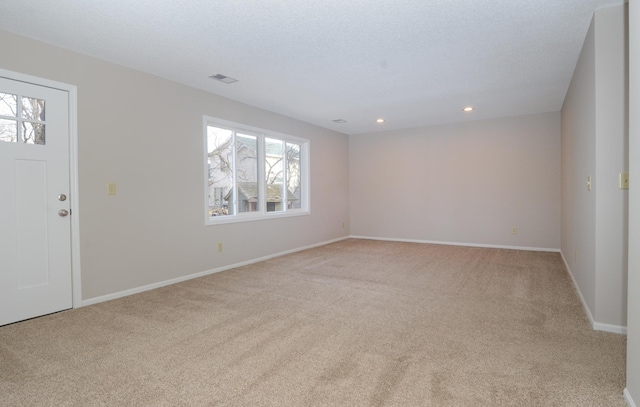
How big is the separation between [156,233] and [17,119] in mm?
1646

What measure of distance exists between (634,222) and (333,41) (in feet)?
8.25

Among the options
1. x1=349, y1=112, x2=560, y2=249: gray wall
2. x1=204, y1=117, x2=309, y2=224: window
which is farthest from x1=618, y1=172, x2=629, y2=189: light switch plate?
x1=204, y1=117, x2=309, y2=224: window

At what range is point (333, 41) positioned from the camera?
3080mm

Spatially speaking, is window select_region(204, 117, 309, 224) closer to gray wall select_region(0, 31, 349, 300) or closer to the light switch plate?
gray wall select_region(0, 31, 349, 300)

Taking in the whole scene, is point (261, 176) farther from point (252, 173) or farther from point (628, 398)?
point (628, 398)

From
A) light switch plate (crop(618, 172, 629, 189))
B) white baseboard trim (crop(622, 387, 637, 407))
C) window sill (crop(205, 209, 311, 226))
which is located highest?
light switch plate (crop(618, 172, 629, 189))

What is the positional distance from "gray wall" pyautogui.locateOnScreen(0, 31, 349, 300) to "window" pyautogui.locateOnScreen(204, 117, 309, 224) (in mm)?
216

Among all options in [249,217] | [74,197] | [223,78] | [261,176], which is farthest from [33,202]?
[261,176]

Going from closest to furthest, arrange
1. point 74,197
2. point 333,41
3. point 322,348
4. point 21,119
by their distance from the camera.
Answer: point 322,348
point 21,119
point 333,41
point 74,197

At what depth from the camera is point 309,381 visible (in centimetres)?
195

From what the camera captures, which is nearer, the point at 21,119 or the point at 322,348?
the point at 322,348

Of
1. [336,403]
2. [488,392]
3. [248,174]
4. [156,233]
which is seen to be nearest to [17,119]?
[156,233]

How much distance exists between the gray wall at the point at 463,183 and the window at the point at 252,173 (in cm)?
182

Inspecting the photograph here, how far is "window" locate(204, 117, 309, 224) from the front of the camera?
15.9 feet
